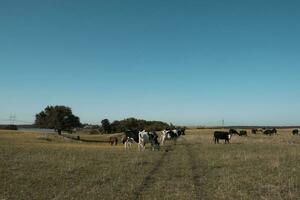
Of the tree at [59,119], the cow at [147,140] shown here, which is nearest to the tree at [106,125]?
the tree at [59,119]

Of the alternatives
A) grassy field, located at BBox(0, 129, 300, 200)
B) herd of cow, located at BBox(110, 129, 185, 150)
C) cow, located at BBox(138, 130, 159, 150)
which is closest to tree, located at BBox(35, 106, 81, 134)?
herd of cow, located at BBox(110, 129, 185, 150)

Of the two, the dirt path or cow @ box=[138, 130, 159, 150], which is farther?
cow @ box=[138, 130, 159, 150]

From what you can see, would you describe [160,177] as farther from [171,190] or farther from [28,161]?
[28,161]

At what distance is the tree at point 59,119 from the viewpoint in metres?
133

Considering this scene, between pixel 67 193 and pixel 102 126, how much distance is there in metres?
165

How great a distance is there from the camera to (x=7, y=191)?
1736cm

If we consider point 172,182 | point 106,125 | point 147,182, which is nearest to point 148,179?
point 147,182

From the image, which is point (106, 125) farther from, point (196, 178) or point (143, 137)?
point (196, 178)

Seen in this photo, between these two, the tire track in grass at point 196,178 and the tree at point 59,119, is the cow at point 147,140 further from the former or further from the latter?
the tree at point 59,119

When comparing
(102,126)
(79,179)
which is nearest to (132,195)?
(79,179)

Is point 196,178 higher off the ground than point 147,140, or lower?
lower

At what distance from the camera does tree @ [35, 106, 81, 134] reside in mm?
133250

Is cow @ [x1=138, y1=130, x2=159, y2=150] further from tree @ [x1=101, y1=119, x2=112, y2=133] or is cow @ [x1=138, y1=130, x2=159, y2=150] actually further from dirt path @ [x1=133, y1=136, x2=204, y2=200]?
tree @ [x1=101, y1=119, x2=112, y2=133]

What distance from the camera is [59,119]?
13312cm
